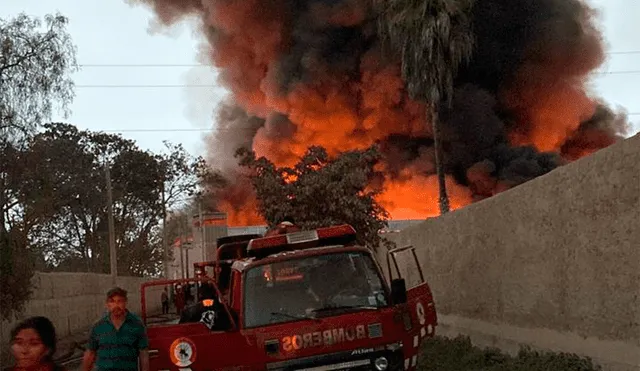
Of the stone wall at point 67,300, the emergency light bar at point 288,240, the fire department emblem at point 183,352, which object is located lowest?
the fire department emblem at point 183,352

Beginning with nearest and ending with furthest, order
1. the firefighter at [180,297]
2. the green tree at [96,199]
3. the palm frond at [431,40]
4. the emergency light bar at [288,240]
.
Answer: the emergency light bar at [288,240] < the firefighter at [180,297] < the palm frond at [431,40] < the green tree at [96,199]

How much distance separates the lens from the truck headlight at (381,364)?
27.6 feet

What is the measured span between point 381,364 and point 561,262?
2563mm

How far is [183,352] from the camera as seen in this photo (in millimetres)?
8094

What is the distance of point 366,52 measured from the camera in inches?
1601

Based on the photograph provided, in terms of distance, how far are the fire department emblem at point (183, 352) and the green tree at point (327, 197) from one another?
11.0 metres

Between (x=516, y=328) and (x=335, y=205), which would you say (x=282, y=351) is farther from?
(x=335, y=205)

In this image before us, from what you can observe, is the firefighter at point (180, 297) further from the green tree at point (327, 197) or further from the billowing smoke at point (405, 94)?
the billowing smoke at point (405, 94)

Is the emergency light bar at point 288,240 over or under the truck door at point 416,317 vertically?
over

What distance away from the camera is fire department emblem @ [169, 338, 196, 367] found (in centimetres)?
809

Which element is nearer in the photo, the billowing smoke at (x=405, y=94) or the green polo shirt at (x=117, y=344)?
the green polo shirt at (x=117, y=344)

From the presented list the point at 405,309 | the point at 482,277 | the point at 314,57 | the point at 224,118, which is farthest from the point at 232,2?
the point at 405,309

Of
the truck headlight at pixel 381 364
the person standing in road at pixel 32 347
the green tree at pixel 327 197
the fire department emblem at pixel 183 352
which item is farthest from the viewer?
the green tree at pixel 327 197

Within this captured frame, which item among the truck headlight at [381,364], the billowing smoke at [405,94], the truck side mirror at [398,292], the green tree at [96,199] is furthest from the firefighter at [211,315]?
the green tree at [96,199]
